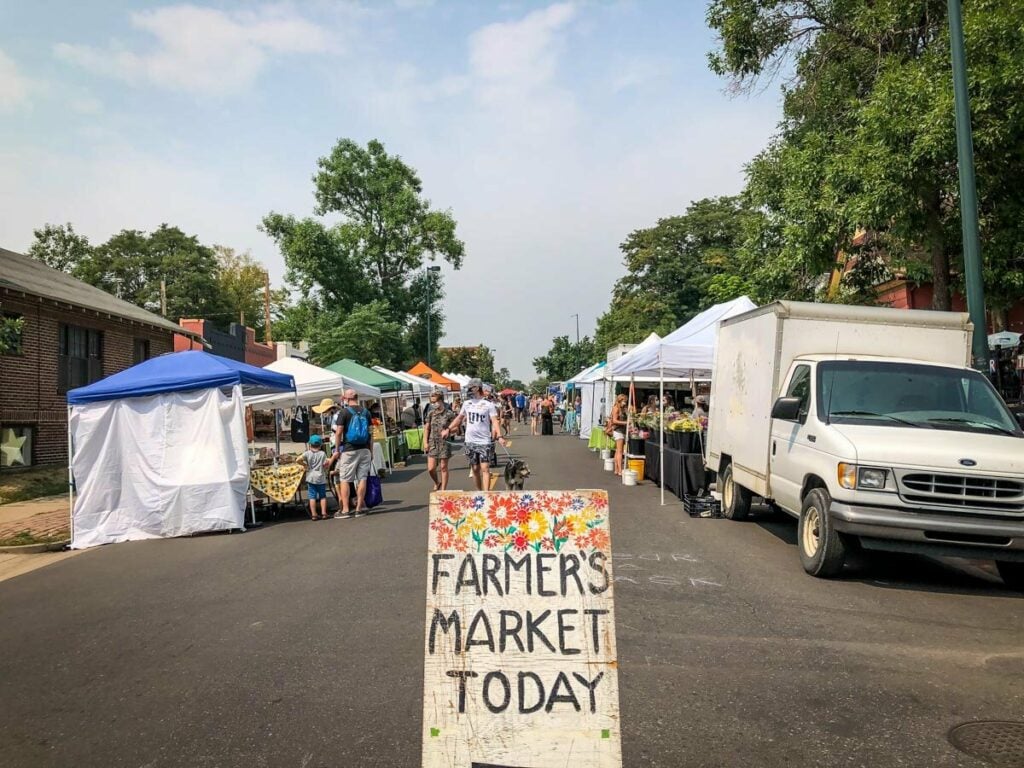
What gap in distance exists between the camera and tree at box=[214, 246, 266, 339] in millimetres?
67375

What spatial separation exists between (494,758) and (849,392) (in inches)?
240

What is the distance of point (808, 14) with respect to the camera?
52.1 ft

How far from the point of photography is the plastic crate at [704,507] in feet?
36.3

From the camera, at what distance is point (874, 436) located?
7.04 meters

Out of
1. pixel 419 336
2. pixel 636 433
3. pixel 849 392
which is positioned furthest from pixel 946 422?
pixel 419 336

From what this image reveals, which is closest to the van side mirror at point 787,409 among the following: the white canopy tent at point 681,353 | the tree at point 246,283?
the white canopy tent at point 681,353

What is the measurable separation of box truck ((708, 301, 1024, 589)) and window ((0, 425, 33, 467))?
16633mm

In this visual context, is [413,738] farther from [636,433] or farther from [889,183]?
[636,433]

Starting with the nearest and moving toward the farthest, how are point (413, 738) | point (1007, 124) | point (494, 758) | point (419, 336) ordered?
point (494, 758) < point (413, 738) < point (1007, 124) < point (419, 336)

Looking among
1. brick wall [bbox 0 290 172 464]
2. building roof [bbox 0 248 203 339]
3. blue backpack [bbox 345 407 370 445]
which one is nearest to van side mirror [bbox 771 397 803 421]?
blue backpack [bbox 345 407 370 445]

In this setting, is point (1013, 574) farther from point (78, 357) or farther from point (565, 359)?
point (565, 359)

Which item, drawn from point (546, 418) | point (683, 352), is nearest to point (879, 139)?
point (683, 352)

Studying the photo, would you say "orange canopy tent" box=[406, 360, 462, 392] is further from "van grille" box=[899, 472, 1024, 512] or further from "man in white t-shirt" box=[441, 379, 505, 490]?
"van grille" box=[899, 472, 1024, 512]

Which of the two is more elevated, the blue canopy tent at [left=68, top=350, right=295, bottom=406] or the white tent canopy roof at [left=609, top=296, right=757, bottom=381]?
the white tent canopy roof at [left=609, top=296, right=757, bottom=381]
